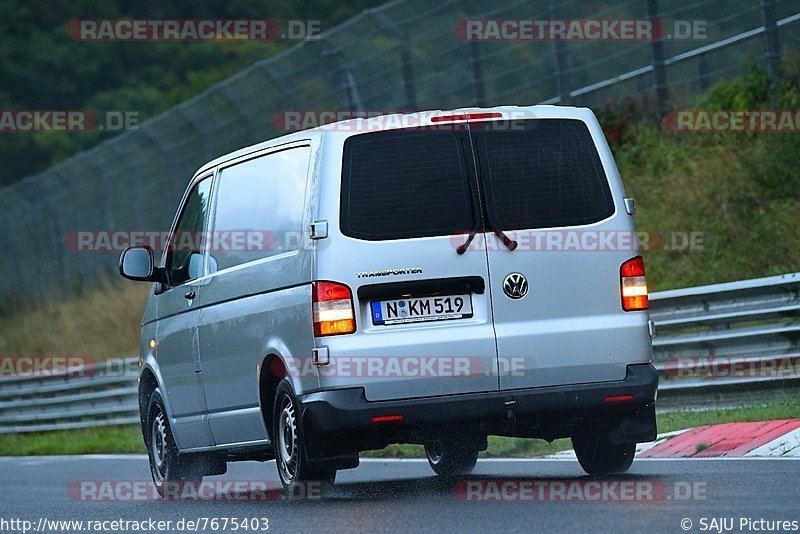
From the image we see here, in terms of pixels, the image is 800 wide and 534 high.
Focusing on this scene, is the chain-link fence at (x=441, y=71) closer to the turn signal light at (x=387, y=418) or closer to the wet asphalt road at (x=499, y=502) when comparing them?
the wet asphalt road at (x=499, y=502)

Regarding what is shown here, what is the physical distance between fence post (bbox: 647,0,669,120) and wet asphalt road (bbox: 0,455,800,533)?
7.72m

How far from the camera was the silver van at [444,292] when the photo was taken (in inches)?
365

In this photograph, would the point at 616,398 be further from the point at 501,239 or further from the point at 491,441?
the point at 491,441

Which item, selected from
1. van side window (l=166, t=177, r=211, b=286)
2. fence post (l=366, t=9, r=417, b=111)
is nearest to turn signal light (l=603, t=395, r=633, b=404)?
van side window (l=166, t=177, r=211, b=286)

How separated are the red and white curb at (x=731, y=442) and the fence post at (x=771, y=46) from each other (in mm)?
7005

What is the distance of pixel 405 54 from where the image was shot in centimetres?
2214

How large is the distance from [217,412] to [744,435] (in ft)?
11.1

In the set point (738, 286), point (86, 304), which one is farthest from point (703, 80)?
point (86, 304)

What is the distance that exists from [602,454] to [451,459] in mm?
1703

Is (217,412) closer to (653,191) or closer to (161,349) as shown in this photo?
(161,349)

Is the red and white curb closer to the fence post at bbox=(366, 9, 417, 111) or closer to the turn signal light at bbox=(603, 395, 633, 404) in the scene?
the turn signal light at bbox=(603, 395, 633, 404)

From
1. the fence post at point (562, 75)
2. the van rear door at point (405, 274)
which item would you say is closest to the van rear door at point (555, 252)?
the van rear door at point (405, 274)

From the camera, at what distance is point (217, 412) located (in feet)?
35.6

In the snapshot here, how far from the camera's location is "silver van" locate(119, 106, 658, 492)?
9266 millimetres
